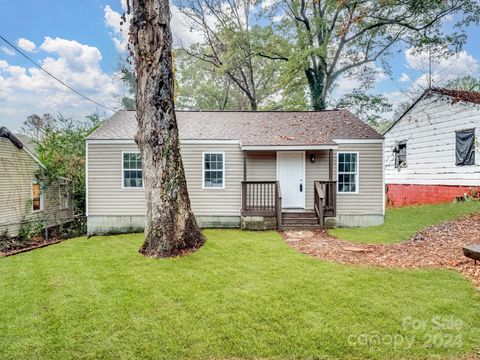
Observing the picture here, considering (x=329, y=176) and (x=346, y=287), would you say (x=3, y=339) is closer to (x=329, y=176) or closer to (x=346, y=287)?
(x=346, y=287)

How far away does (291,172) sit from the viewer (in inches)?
404

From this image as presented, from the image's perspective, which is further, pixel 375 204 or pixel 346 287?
pixel 375 204

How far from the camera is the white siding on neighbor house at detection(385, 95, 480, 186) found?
11.5 m

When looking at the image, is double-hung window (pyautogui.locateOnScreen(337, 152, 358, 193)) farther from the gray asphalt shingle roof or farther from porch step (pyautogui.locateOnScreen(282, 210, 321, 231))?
porch step (pyautogui.locateOnScreen(282, 210, 321, 231))

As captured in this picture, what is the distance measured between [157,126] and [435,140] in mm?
12761

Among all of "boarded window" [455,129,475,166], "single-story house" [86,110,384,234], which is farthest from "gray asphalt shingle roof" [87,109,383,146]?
"boarded window" [455,129,475,166]

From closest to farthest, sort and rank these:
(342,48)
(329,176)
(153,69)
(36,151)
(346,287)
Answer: (346,287) → (153,69) → (329,176) → (36,151) → (342,48)

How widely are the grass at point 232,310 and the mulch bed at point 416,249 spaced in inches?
19.9

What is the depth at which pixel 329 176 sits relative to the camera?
9914 mm

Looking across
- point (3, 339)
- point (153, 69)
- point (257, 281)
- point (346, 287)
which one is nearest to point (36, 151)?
point (153, 69)

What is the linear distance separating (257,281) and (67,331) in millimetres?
2736

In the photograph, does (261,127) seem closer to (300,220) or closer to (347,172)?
(347,172)

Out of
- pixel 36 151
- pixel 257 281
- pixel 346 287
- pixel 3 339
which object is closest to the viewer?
pixel 3 339

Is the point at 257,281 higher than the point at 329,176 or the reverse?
the reverse
